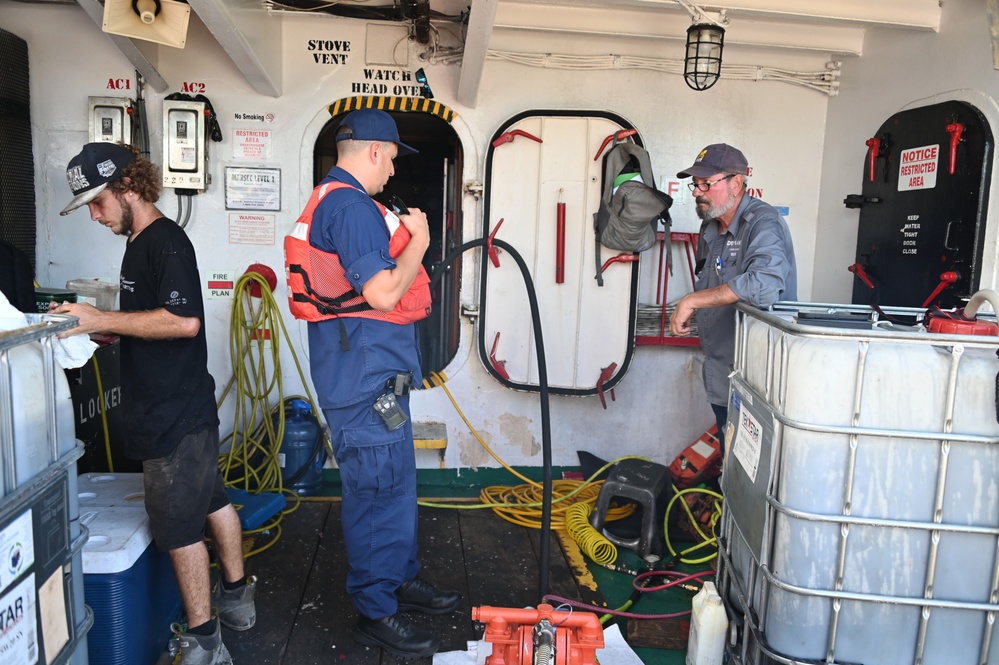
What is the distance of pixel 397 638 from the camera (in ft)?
8.57

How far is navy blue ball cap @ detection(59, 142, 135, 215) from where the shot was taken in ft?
7.59

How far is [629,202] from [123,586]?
9.87 ft

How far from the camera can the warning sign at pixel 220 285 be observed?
4.24 meters

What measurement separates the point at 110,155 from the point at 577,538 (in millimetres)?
2710

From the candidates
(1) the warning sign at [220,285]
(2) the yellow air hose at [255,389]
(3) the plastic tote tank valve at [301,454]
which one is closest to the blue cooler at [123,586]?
(2) the yellow air hose at [255,389]

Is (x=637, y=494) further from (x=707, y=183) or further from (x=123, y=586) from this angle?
(x=123, y=586)

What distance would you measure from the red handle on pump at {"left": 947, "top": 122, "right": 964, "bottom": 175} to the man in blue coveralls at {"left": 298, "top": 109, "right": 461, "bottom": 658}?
7.94ft

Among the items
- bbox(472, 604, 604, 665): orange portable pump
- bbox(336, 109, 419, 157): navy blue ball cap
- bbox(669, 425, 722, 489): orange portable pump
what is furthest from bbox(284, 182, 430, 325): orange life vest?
bbox(669, 425, 722, 489): orange portable pump

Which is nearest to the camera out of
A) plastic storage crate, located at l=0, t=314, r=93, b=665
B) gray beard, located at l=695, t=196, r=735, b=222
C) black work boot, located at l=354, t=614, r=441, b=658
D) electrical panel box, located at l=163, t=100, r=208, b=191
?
plastic storage crate, located at l=0, t=314, r=93, b=665

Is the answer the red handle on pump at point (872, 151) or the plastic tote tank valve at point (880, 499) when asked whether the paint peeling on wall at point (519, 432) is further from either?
the plastic tote tank valve at point (880, 499)

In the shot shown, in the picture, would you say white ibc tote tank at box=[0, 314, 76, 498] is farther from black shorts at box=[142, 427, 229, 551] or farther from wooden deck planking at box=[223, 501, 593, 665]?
wooden deck planking at box=[223, 501, 593, 665]

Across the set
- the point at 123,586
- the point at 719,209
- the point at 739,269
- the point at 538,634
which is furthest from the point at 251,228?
the point at 538,634

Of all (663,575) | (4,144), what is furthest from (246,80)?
(663,575)

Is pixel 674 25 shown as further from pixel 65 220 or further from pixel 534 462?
pixel 65 220
